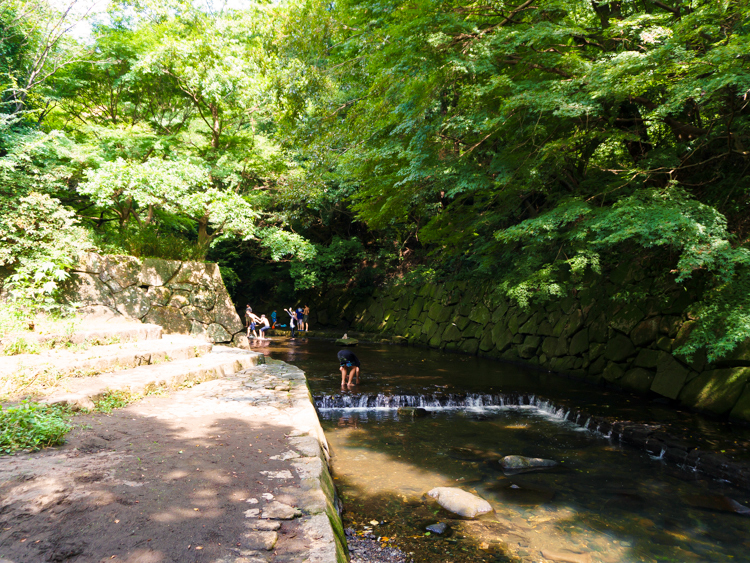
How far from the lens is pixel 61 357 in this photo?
561cm

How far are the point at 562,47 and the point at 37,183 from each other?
10.7 meters

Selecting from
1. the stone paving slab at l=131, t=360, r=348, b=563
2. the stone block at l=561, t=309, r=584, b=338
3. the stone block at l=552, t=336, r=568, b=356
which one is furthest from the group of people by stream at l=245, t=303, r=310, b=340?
the stone block at l=561, t=309, r=584, b=338

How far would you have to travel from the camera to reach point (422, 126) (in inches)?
295

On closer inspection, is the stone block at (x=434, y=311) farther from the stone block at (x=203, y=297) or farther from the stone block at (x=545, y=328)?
the stone block at (x=203, y=297)

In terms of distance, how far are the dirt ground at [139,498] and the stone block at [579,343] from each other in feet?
28.9

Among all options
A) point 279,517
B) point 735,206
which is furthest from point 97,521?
point 735,206

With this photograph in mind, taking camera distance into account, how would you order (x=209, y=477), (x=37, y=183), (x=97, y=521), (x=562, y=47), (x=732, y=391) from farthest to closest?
(x=37, y=183) → (x=562, y=47) → (x=732, y=391) → (x=209, y=477) → (x=97, y=521)

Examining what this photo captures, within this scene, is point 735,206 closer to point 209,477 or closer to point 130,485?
point 209,477

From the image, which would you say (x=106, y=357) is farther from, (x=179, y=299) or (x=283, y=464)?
(x=179, y=299)

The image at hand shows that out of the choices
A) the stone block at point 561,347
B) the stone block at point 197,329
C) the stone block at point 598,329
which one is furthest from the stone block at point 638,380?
the stone block at point 197,329

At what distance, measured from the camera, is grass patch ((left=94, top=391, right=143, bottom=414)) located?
4488mm

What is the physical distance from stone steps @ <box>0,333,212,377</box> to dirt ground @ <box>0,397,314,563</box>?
147 cm

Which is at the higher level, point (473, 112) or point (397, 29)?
point (397, 29)

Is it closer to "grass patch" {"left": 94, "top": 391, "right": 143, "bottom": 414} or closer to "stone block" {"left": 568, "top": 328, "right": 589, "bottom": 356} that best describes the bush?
"grass patch" {"left": 94, "top": 391, "right": 143, "bottom": 414}
